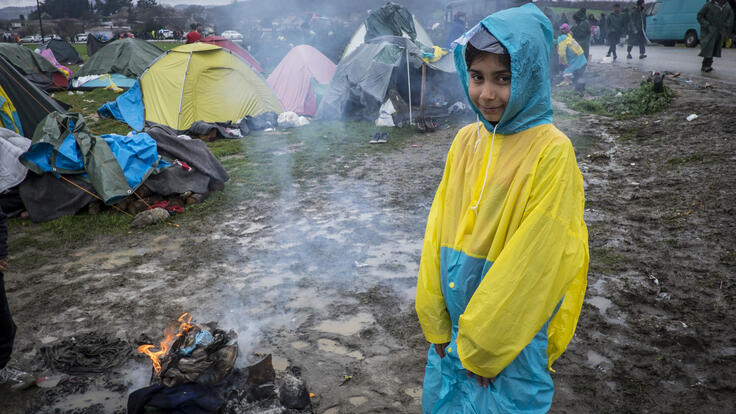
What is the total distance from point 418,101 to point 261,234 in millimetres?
6876

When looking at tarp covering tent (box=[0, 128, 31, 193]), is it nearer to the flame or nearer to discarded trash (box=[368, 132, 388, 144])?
the flame

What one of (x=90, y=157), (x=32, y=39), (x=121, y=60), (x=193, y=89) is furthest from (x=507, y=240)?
(x=32, y=39)

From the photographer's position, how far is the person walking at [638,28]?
49.2 feet

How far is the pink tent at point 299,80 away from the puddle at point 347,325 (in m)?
9.17

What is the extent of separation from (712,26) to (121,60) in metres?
17.8

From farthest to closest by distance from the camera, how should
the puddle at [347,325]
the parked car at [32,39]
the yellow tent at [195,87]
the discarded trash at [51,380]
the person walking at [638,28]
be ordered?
1. the parked car at [32,39]
2. the person walking at [638,28]
3. the yellow tent at [195,87]
4. the puddle at [347,325]
5. the discarded trash at [51,380]

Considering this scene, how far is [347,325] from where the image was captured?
3469 mm

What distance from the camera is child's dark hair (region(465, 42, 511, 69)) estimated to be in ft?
4.82

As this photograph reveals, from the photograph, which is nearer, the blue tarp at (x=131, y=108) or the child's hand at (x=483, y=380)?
the child's hand at (x=483, y=380)

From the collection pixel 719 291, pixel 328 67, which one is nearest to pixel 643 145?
pixel 719 291

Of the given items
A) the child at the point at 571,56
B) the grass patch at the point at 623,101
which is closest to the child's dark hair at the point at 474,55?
the grass patch at the point at 623,101

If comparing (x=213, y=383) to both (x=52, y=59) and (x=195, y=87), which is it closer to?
(x=195, y=87)

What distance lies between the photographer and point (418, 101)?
11.0 m

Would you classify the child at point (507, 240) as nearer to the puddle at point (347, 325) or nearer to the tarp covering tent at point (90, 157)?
the puddle at point (347, 325)
